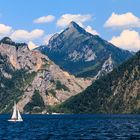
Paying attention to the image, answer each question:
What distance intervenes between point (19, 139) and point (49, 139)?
12.2 m

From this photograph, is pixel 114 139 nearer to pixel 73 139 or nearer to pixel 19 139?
pixel 73 139

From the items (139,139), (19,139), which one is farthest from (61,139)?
(139,139)

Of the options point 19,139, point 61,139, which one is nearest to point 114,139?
point 61,139

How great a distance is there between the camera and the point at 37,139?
154125 mm

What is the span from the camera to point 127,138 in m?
152

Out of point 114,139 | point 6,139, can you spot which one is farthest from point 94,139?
point 6,139

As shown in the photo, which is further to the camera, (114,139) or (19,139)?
(19,139)

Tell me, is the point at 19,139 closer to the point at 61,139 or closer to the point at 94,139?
the point at 61,139

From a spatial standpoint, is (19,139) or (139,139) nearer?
(139,139)

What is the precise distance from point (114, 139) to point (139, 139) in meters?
7.87

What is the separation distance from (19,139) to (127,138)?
36258mm

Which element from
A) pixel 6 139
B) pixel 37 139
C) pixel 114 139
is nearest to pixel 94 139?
pixel 114 139

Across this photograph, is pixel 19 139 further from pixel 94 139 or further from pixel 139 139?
pixel 139 139

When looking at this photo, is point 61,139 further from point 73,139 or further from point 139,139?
point 139,139
